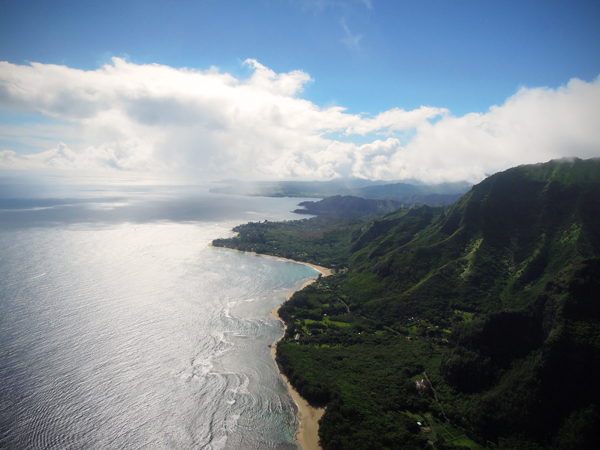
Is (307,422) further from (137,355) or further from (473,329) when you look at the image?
(137,355)

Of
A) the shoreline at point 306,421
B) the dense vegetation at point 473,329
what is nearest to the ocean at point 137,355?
the shoreline at point 306,421

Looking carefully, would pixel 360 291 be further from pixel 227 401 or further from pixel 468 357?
pixel 227 401

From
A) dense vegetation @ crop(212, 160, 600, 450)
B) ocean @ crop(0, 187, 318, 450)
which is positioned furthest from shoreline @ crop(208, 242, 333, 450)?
dense vegetation @ crop(212, 160, 600, 450)

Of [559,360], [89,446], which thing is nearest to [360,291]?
[559,360]

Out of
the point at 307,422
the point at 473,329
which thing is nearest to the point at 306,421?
the point at 307,422

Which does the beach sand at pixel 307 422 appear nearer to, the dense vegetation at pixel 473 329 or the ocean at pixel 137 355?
the ocean at pixel 137 355

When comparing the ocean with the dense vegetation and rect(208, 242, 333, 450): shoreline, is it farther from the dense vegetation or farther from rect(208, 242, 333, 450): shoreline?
the dense vegetation
